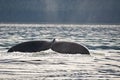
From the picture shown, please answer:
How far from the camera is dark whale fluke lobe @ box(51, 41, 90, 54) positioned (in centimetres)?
2630

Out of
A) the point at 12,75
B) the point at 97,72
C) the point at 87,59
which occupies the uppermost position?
the point at 87,59

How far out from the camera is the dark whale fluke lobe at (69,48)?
26.3 metres

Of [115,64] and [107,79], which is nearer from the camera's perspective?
[107,79]

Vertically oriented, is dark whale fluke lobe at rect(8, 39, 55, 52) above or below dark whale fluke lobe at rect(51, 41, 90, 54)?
below

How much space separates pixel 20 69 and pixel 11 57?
523 cm

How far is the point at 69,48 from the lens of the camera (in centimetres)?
2678

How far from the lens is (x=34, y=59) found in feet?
81.0

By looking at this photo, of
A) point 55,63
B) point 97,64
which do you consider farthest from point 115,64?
point 55,63

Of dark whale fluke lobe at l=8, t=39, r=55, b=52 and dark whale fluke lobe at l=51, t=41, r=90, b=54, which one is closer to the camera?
dark whale fluke lobe at l=8, t=39, r=55, b=52

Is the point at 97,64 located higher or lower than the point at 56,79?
higher

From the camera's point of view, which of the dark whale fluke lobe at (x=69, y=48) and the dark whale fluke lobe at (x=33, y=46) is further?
the dark whale fluke lobe at (x=69, y=48)

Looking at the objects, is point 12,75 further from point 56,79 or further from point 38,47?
point 38,47

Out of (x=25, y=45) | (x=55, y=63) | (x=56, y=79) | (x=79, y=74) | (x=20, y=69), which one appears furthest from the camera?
(x=25, y=45)

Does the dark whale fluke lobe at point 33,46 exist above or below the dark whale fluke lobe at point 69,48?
below
